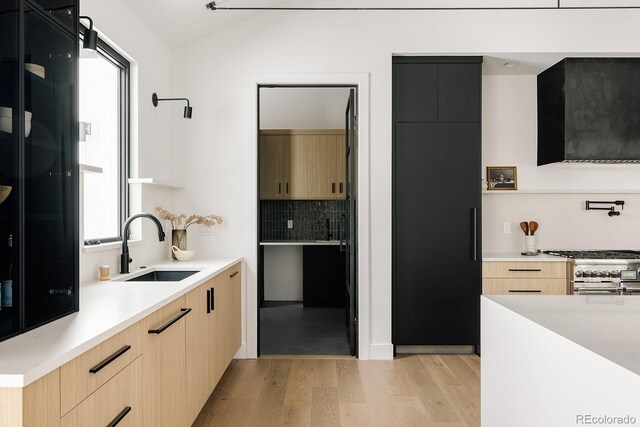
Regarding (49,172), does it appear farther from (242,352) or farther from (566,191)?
(566,191)

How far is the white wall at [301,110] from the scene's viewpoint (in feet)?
19.1

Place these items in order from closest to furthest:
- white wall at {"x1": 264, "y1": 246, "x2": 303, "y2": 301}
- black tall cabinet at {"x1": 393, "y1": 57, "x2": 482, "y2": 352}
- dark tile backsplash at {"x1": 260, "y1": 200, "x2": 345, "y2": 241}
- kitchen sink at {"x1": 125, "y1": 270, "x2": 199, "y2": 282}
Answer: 1. kitchen sink at {"x1": 125, "y1": 270, "x2": 199, "y2": 282}
2. black tall cabinet at {"x1": 393, "y1": 57, "x2": 482, "y2": 352}
3. dark tile backsplash at {"x1": 260, "y1": 200, "x2": 345, "y2": 241}
4. white wall at {"x1": 264, "y1": 246, "x2": 303, "y2": 301}

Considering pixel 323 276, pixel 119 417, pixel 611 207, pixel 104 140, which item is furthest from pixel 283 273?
pixel 119 417

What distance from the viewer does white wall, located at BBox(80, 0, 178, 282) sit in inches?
104

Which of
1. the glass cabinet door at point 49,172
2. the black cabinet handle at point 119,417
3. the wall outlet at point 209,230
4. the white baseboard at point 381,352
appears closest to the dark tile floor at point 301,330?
the white baseboard at point 381,352

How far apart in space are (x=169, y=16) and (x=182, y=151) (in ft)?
3.46

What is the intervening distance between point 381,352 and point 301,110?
3437 mm

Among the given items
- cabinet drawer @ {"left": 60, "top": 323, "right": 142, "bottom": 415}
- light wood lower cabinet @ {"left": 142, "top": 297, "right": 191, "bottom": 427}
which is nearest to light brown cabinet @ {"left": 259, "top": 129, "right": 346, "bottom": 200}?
light wood lower cabinet @ {"left": 142, "top": 297, "right": 191, "bottom": 427}

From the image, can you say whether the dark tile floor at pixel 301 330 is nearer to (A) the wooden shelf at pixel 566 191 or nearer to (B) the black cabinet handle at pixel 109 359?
(A) the wooden shelf at pixel 566 191

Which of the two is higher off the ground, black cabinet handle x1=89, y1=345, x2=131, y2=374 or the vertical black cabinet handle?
the vertical black cabinet handle

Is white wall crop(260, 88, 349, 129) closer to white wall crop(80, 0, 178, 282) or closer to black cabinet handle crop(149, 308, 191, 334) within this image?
white wall crop(80, 0, 178, 282)

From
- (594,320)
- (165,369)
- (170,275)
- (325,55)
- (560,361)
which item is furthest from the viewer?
(325,55)

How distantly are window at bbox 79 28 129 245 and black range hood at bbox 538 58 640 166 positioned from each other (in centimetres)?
353

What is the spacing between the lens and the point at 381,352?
143 inches
